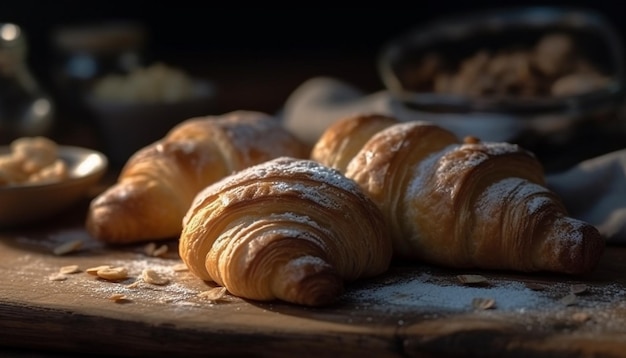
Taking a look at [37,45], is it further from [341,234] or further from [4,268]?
A: [341,234]

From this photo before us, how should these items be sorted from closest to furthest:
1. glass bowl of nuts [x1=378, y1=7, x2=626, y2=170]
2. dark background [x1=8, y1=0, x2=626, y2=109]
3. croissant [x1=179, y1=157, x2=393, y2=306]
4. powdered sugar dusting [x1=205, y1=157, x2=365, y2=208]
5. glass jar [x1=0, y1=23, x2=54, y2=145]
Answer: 1. croissant [x1=179, y1=157, x2=393, y2=306]
2. powdered sugar dusting [x1=205, y1=157, x2=365, y2=208]
3. glass bowl of nuts [x1=378, y1=7, x2=626, y2=170]
4. glass jar [x1=0, y1=23, x2=54, y2=145]
5. dark background [x1=8, y1=0, x2=626, y2=109]

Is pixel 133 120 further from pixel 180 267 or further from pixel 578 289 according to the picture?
pixel 578 289

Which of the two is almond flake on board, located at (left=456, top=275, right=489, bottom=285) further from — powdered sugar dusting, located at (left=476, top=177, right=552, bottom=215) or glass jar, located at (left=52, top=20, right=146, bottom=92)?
glass jar, located at (left=52, top=20, right=146, bottom=92)

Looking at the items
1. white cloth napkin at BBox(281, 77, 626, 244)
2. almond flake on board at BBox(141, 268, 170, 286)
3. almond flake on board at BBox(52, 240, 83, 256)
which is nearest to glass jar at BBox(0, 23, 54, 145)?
white cloth napkin at BBox(281, 77, 626, 244)

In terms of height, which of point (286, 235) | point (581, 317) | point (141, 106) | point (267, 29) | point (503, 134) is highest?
point (267, 29)

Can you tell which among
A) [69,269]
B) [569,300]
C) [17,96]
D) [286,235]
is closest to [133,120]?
[17,96]

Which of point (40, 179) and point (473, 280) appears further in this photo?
point (40, 179)

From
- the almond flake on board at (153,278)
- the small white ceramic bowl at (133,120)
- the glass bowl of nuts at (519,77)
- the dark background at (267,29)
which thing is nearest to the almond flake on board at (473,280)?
the almond flake on board at (153,278)

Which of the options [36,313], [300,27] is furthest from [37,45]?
[36,313]
